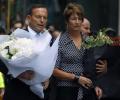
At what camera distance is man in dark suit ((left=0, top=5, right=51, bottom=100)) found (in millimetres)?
6941

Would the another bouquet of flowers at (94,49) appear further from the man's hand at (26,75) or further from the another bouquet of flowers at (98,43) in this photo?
the man's hand at (26,75)

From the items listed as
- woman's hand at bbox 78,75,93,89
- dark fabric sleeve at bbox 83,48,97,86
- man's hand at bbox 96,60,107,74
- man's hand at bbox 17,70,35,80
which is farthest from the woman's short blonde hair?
man's hand at bbox 17,70,35,80

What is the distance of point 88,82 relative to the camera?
718 cm

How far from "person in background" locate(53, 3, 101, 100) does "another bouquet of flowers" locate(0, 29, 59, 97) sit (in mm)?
172

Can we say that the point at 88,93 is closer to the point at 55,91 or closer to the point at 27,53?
the point at 55,91

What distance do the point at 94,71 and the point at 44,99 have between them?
648mm

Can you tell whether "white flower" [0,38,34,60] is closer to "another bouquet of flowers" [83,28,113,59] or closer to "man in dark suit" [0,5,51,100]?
"man in dark suit" [0,5,51,100]

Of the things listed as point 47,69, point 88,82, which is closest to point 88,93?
point 88,82

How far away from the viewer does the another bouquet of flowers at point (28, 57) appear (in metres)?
6.82

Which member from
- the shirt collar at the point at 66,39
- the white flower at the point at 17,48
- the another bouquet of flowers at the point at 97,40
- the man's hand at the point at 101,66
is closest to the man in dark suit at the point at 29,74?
the white flower at the point at 17,48

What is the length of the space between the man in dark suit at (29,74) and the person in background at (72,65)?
284 millimetres

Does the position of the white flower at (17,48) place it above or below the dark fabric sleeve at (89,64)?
above

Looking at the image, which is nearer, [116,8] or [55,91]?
[55,91]

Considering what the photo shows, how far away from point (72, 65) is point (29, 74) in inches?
20.9
